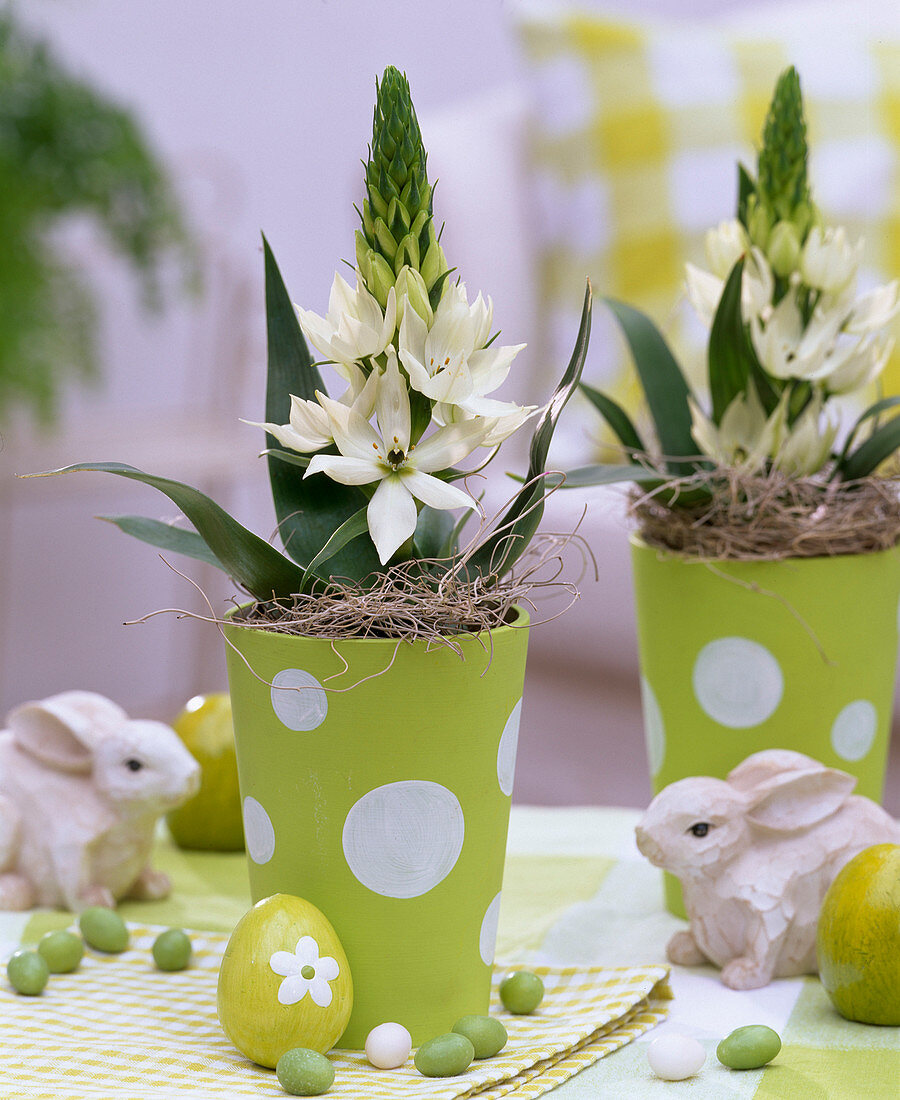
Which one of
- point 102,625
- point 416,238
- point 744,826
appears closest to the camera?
point 416,238

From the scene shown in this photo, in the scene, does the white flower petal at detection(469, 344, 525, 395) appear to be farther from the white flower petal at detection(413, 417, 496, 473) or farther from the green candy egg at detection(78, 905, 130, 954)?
the green candy egg at detection(78, 905, 130, 954)

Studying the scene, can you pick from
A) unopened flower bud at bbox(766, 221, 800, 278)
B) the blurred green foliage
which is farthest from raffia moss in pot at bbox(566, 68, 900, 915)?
the blurred green foliage

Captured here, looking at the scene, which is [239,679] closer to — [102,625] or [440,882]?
[440,882]

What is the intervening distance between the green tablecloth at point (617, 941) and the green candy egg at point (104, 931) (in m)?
0.04

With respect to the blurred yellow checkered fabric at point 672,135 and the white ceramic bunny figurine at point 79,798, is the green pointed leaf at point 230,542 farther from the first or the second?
the blurred yellow checkered fabric at point 672,135

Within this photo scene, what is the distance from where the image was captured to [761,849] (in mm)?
639

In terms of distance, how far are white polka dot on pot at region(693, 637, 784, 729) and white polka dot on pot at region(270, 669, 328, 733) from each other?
0.26 metres

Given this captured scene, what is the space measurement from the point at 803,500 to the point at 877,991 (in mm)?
263

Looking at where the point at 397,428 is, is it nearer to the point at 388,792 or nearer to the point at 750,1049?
the point at 388,792

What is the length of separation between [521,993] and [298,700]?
0.59 feet

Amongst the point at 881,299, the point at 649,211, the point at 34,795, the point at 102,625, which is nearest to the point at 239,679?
the point at 34,795

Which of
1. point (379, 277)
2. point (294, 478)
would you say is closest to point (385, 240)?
point (379, 277)

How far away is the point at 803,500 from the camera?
2.31 ft

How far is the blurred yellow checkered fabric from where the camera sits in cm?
145
